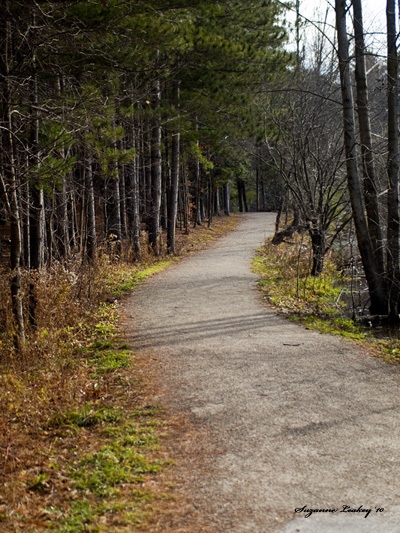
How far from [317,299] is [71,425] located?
9.30 metres

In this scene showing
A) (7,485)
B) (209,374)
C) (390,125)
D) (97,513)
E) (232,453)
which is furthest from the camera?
(390,125)

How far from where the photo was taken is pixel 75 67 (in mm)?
9898

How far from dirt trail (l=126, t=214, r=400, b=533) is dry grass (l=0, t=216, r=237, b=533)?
31cm

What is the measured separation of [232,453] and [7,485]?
1824 mm

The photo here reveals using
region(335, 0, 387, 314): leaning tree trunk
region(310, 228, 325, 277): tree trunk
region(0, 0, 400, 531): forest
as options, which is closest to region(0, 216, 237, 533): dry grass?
region(0, 0, 400, 531): forest

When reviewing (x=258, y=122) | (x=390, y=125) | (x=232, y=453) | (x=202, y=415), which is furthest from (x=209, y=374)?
(x=258, y=122)

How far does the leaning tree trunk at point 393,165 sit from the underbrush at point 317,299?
2.81ft

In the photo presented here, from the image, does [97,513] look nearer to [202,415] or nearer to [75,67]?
[202,415]

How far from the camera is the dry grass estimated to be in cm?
414

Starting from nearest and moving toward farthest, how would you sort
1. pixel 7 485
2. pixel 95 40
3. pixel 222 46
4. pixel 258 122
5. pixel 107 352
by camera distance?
pixel 7 485, pixel 107 352, pixel 95 40, pixel 222 46, pixel 258 122

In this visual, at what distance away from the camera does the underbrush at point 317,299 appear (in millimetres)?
9891

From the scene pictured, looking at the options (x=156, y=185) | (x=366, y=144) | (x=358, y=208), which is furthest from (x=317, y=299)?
(x=156, y=185)

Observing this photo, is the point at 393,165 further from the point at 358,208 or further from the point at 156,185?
the point at 156,185

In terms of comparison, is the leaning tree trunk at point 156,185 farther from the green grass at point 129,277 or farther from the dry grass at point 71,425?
the dry grass at point 71,425
